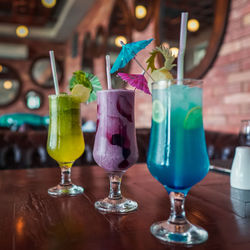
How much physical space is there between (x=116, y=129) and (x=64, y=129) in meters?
0.20

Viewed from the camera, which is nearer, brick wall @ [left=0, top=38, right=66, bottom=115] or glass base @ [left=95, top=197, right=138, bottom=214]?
glass base @ [left=95, top=197, right=138, bottom=214]

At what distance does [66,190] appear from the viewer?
34.1 inches

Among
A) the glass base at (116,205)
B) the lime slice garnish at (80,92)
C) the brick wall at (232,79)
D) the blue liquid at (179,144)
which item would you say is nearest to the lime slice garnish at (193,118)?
the blue liquid at (179,144)

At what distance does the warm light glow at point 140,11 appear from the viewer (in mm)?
3515

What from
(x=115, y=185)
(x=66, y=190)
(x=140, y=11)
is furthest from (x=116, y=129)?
(x=140, y=11)

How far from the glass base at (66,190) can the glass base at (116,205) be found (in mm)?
126

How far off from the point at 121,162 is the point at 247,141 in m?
0.44

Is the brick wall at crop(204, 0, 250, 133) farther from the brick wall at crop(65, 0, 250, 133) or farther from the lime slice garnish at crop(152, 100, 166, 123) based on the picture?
the lime slice garnish at crop(152, 100, 166, 123)

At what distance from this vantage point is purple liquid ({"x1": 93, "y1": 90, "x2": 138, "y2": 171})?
2.44ft

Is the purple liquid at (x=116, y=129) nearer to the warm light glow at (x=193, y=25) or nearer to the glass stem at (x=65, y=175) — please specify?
the glass stem at (x=65, y=175)

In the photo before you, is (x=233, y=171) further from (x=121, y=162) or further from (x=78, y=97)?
(x=78, y=97)

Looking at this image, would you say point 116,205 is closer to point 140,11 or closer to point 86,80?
point 86,80

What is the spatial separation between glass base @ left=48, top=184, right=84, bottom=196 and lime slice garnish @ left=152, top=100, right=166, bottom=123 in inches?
15.0

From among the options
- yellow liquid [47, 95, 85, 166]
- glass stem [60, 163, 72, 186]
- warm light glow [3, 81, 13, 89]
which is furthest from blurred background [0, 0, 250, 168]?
glass stem [60, 163, 72, 186]
